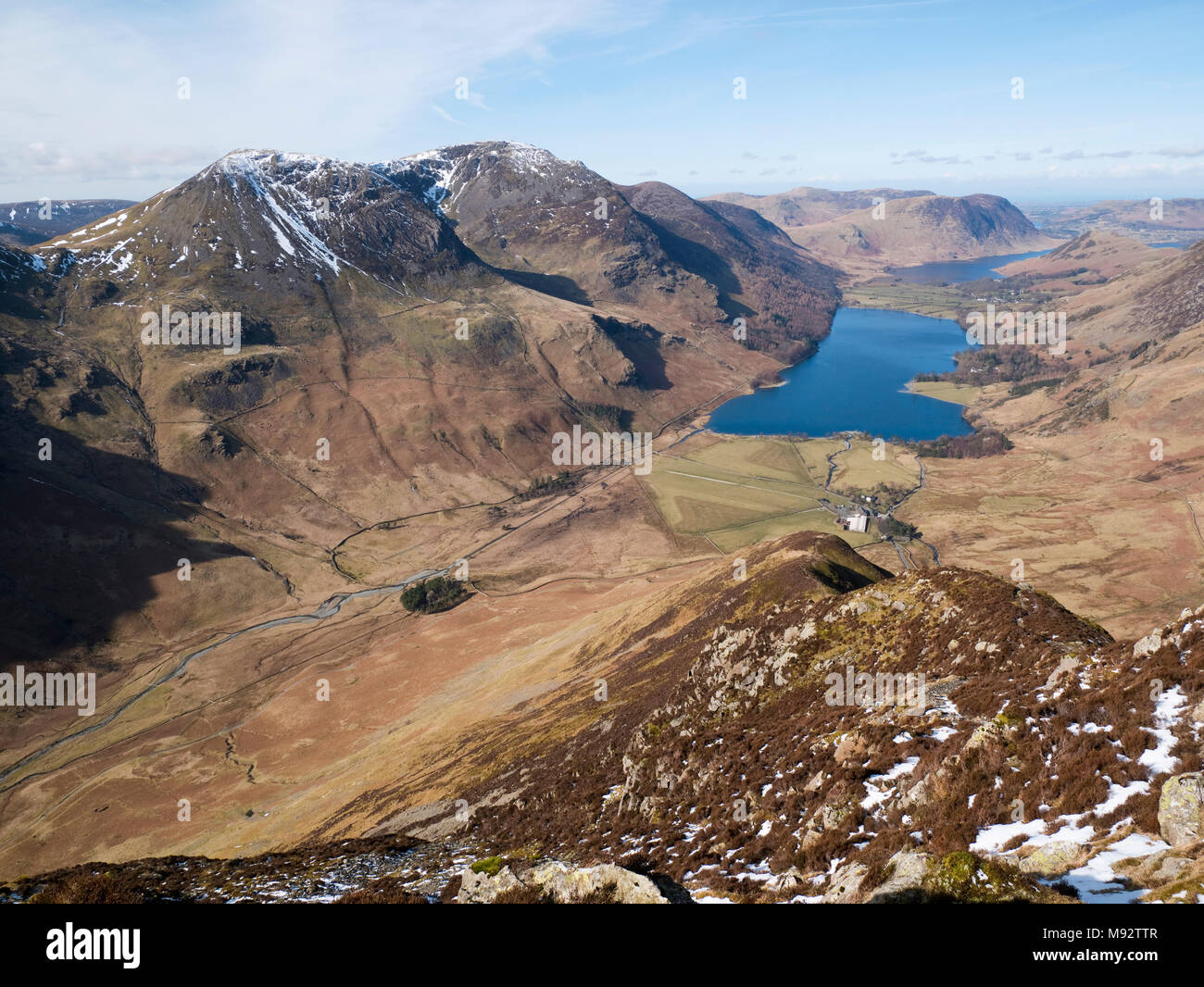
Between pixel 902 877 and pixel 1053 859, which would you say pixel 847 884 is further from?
pixel 1053 859

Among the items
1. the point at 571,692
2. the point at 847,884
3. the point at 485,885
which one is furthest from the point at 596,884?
the point at 571,692

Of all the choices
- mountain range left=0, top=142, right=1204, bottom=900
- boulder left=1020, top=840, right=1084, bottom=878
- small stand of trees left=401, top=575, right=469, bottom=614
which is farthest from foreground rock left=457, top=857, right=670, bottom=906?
small stand of trees left=401, top=575, right=469, bottom=614

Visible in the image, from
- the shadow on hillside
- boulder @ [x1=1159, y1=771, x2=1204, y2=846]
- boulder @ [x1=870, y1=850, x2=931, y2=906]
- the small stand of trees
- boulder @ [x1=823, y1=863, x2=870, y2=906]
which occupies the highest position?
boulder @ [x1=1159, y1=771, x2=1204, y2=846]

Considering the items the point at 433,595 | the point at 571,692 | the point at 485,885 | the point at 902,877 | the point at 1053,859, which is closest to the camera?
the point at 902,877

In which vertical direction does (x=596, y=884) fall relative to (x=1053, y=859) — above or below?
below

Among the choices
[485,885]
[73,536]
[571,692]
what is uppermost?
[485,885]

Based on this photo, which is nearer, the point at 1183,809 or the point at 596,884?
the point at 1183,809

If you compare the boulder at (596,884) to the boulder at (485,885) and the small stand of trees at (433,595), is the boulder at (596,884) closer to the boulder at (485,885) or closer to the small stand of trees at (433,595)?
the boulder at (485,885)

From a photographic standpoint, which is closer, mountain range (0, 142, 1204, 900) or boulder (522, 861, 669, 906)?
boulder (522, 861, 669, 906)

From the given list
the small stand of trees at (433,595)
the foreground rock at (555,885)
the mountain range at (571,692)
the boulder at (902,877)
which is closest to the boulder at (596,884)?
the foreground rock at (555,885)

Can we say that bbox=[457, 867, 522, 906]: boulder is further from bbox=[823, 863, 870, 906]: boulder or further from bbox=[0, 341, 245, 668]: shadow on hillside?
bbox=[0, 341, 245, 668]: shadow on hillside

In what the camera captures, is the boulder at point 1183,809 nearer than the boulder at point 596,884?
Yes

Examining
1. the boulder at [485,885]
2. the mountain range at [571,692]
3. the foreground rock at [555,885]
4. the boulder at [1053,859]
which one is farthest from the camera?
the mountain range at [571,692]
